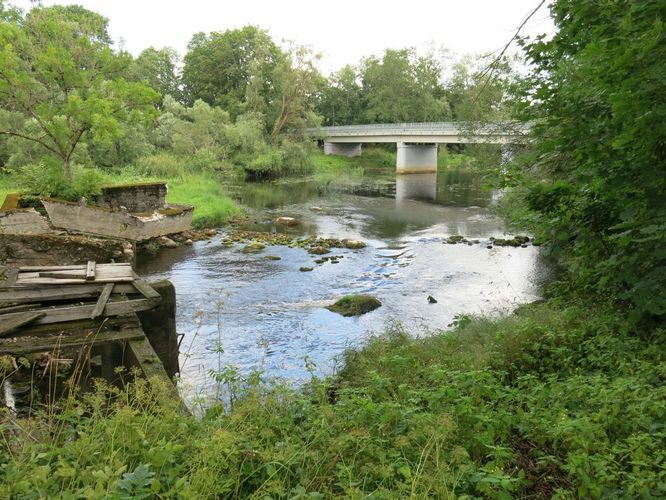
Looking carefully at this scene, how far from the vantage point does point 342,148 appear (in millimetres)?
63500

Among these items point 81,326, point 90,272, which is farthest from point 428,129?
point 81,326

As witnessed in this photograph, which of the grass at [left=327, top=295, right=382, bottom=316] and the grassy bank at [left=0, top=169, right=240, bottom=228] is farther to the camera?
the grassy bank at [left=0, top=169, right=240, bottom=228]

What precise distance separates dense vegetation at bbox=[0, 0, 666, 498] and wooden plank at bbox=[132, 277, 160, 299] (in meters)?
2.13

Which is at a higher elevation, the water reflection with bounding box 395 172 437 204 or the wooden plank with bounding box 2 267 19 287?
the wooden plank with bounding box 2 267 19 287

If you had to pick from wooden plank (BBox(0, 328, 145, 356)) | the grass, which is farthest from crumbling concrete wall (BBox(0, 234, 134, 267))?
the grass

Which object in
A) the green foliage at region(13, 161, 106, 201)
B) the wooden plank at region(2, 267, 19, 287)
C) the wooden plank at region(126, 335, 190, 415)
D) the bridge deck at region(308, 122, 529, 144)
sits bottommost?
the wooden plank at region(126, 335, 190, 415)

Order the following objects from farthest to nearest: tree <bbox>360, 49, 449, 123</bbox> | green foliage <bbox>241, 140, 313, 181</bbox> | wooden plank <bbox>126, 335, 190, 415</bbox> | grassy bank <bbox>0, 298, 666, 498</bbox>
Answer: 1. tree <bbox>360, 49, 449, 123</bbox>
2. green foliage <bbox>241, 140, 313, 181</bbox>
3. wooden plank <bbox>126, 335, 190, 415</bbox>
4. grassy bank <bbox>0, 298, 666, 498</bbox>

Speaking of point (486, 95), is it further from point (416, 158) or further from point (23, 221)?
point (416, 158)

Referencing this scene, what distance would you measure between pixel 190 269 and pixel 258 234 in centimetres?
586

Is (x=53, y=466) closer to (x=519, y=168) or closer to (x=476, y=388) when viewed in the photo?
(x=476, y=388)

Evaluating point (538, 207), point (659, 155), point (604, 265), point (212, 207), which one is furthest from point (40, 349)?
point (212, 207)

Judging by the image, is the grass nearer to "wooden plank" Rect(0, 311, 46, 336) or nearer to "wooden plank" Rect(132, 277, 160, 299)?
"wooden plank" Rect(132, 277, 160, 299)

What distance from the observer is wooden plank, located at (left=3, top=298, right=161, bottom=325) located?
6148 mm

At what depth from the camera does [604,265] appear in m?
5.20
